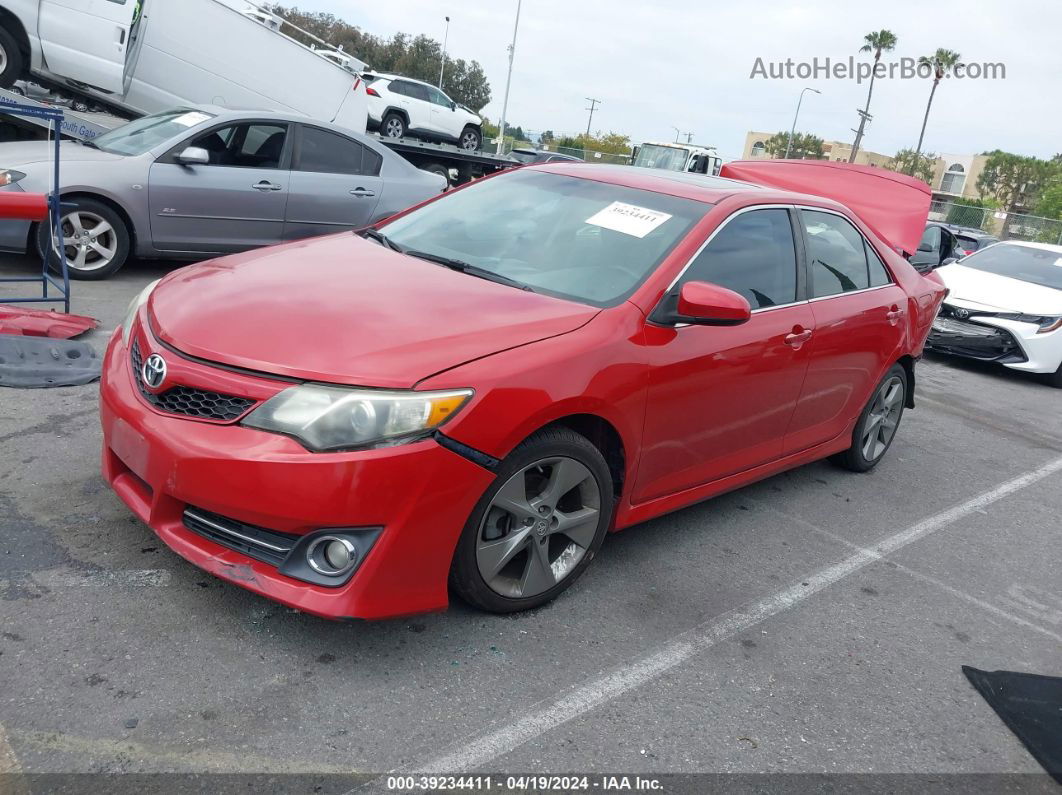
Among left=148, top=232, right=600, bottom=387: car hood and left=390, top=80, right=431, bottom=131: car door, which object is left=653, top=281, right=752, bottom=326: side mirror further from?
left=390, top=80, right=431, bottom=131: car door

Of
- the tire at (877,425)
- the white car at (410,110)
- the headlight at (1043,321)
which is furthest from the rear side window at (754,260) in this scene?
the white car at (410,110)

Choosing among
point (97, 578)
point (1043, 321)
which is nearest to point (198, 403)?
point (97, 578)

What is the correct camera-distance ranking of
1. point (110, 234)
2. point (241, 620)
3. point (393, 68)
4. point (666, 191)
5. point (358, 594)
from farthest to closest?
point (393, 68) < point (110, 234) < point (666, 191) < point (241, 620) < point (358, 594)

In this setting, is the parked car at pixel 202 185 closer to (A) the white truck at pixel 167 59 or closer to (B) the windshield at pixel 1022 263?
(A) the white truck at pixel 167 59

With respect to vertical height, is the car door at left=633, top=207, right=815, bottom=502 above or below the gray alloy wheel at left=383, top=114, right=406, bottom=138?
below

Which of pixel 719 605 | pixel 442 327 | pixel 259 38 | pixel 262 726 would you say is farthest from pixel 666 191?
pixel 259 38

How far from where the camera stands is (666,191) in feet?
13.4

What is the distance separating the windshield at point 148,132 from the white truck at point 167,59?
828 millimetres

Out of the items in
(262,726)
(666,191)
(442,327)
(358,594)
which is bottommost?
(262,726)

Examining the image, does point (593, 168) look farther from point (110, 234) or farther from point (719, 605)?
point (110, 234)

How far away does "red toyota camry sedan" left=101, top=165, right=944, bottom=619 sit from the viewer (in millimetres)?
2676

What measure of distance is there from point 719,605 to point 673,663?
558 mm

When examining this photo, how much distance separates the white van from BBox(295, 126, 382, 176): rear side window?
4.03 m

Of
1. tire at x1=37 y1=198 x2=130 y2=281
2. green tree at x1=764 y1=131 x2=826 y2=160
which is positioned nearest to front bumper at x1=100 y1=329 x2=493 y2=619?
tire at x1=37 y1=198 x2=130 y2=281
